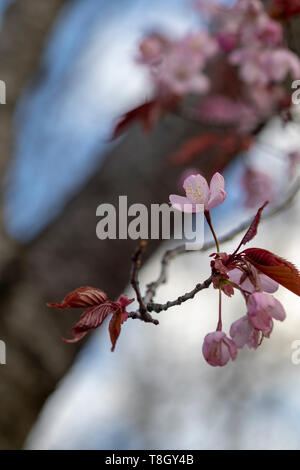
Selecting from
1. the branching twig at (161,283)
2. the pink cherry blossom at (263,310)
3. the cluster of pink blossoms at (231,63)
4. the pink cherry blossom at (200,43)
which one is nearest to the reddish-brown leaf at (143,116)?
the cluster of pink blossoms at (231,63)

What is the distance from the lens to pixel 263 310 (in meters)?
0.46

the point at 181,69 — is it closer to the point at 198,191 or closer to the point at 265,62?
the point at 265,62

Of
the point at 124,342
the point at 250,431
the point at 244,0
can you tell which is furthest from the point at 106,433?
the point at 244,0

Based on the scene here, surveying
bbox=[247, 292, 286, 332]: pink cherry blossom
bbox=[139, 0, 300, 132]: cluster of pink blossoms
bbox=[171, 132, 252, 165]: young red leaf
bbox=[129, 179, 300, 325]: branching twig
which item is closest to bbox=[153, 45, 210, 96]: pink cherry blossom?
bbox=[139, 0, 300, 132]: cluster of pink blossoms

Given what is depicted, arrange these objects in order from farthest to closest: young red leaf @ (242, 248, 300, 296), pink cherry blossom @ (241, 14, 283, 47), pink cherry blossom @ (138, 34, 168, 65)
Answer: pink cherry blossom @ (138, 34, 168, 65) → pink cherry blossom @ (241, 14, 283, 47) → young red leaf @ (242, 248, 300, 296)

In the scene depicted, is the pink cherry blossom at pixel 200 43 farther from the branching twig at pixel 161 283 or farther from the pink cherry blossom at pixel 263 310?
the pink cherry blossom at pixel 263 310

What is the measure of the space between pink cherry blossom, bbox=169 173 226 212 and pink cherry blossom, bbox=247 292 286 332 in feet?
0.37

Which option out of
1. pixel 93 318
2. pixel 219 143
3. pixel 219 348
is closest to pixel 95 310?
pixel 93 318

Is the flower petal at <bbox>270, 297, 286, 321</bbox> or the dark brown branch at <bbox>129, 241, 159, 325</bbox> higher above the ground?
the dark brown branch at <bbox>129, 241, 159, 325</bbox>

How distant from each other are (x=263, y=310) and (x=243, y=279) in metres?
0.05

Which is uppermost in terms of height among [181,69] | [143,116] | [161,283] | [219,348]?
[181,69]

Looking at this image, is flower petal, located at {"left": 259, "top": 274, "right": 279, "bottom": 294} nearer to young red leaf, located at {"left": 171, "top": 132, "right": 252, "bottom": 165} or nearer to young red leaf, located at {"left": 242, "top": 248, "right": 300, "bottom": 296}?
young red leaf, located at {"left": 242, "top": 248, "right": 300, "bottom": 296}

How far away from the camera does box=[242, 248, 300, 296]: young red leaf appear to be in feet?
1.49

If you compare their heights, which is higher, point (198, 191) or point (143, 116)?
point (143, 116)
